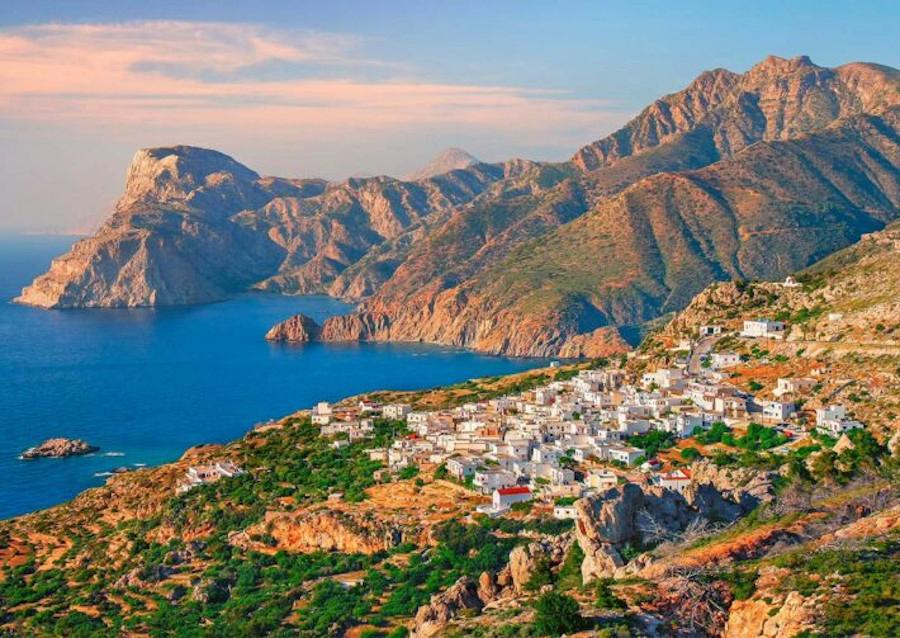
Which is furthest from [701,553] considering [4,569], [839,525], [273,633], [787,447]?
[4,569]

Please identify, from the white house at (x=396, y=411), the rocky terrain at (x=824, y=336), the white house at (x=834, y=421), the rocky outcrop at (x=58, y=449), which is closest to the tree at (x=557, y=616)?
the rocky terrain at (x=824, y=336)

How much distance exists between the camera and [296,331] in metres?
192

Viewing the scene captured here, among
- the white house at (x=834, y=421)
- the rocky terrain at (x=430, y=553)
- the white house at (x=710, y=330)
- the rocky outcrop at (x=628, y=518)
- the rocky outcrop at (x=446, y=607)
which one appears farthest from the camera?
the white house at (x=710, y=330)

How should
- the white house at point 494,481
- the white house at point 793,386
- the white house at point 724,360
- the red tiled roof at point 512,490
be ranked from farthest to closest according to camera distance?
1. the white house at point 724,360
2. the white house at point 793,386
3. the white house at point 494,481
4. the red tiled roof at point 512,490

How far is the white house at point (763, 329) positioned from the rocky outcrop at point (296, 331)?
4853 inches

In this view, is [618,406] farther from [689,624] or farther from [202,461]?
[689,624]

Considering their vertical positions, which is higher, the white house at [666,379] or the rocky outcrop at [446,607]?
the white house at [666,379]

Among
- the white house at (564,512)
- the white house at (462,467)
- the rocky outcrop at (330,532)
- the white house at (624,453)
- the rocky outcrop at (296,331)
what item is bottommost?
the rocky outcrop at (296,331)

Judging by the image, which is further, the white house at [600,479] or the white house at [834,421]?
the white house at [834,421]

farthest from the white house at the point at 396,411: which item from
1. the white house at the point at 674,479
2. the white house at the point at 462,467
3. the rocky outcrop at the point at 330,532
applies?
the white house at the point at 674,479

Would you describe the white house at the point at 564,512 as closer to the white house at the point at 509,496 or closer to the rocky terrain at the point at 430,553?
the rocky terrain at the point at 430,553

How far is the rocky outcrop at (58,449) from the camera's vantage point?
99.1m

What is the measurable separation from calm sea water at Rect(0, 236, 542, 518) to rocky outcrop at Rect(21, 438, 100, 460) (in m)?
1.38

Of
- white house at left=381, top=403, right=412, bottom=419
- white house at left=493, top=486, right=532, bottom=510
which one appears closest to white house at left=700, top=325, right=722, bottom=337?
white house at left=381, top=403, right=412, bottom=419
